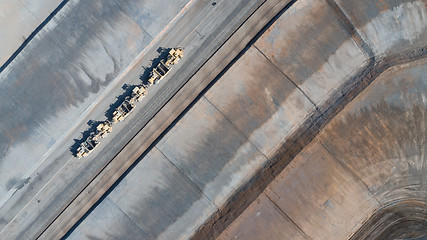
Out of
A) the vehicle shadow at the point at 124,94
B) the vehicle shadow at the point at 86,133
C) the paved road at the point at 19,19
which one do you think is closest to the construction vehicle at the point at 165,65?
the vehicle shadow at the point at 124,94

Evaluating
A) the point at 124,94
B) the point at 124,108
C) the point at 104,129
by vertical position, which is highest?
the point at 124,94

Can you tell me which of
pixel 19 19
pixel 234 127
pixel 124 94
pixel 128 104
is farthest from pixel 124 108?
pixel 19 19

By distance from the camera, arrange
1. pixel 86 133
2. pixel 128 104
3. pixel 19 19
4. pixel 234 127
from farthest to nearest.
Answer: pixel 86 133
pixel 19 19
pixel 128 104
pixel 234 127

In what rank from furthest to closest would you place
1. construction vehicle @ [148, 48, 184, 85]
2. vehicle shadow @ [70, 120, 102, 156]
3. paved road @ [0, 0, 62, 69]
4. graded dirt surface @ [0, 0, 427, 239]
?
vehicle shadow @ [70, 120, 102, 156] → paved road @ [0, 0, 62, 69] → construction vehicle @ [148, 48, 184, 85] → graded dirt surface @ [0, 0, 427, 239]

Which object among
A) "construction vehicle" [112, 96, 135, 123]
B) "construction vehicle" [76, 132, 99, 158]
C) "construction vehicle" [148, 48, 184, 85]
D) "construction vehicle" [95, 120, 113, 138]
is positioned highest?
"construction vehicle" [148, 48, 184, 85]

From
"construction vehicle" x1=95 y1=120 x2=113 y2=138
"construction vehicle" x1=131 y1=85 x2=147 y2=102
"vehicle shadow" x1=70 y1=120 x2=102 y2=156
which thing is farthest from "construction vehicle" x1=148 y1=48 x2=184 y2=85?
"vehicle shadow" x1=70 y1=120 x2=102 y2=156

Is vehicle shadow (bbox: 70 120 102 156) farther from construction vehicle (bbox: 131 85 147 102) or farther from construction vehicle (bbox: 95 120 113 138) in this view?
construction vehicle (bbox: 131 85 147 102)

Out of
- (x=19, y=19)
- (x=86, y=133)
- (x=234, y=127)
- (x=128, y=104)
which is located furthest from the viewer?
(x=86, y=133)

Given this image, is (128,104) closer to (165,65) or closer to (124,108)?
(124,108)
